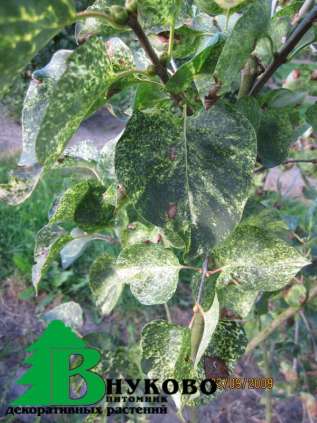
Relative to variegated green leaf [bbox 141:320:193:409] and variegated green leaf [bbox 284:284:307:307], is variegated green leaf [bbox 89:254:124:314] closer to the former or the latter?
variegated green leaf [bbox 141:320:193:409]

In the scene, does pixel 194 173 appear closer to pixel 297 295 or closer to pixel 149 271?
pixel 149 271

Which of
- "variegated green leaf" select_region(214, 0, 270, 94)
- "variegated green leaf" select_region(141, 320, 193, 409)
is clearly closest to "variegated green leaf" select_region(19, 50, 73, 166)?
"variegated green leaf" select_region(214, 0, 270, 94)

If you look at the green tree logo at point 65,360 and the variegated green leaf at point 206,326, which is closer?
the variegated green leaf at point 206,326

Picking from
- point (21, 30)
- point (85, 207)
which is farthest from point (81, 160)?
point (21, 30)

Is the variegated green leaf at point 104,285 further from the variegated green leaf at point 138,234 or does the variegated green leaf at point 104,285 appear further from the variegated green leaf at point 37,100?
the variegated green leaf at point 37,100

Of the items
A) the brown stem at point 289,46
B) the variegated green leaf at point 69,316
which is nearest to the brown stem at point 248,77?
the brown stem at point 289,46

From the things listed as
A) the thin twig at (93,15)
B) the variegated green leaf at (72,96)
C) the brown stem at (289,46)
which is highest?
the thin twig at (93,15)

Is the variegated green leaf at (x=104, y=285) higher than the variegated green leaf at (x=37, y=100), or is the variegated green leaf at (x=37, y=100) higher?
the variegated green leaf at (x=37, y=100)

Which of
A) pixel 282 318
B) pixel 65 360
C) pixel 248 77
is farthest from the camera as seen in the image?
pixel 282 318
